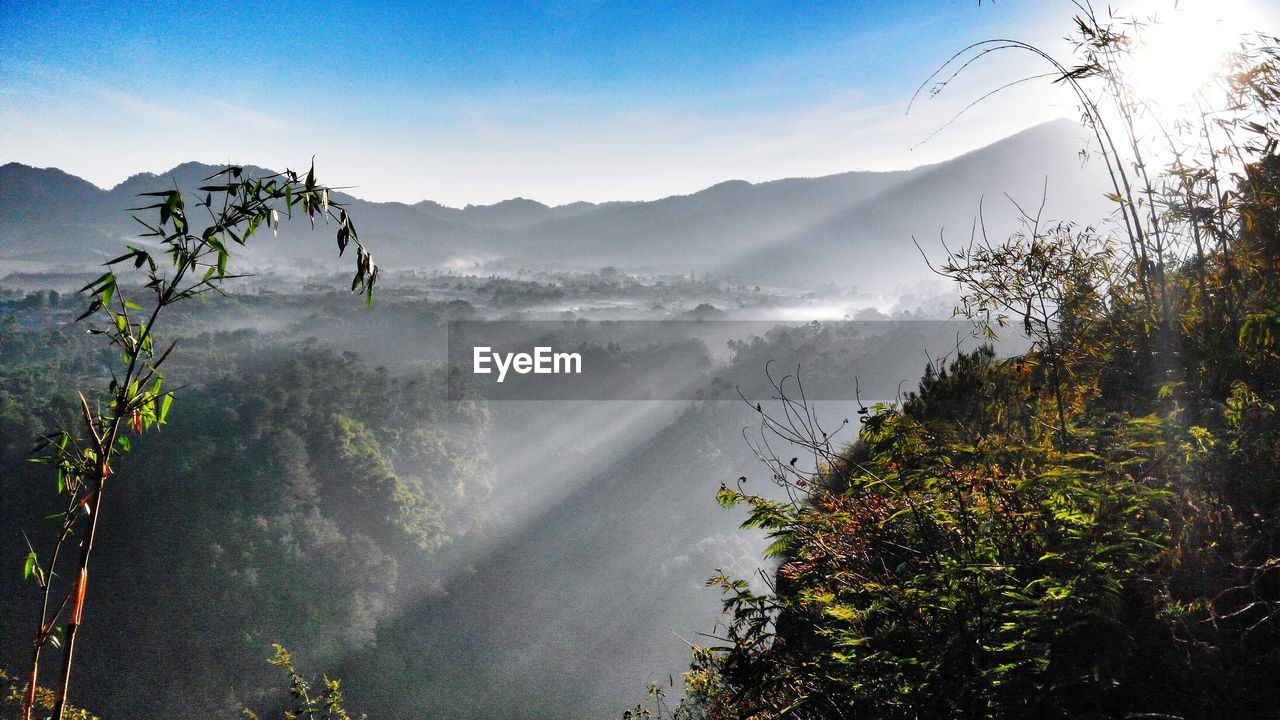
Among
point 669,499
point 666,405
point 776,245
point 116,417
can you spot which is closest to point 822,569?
point 116,417

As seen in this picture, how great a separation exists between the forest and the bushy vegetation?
2 cm

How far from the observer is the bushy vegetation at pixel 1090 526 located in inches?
80.8

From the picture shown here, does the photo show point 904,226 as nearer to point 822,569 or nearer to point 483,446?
point 483,446

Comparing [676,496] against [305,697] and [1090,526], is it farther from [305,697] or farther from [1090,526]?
[1090,526]

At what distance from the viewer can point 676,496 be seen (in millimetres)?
58125

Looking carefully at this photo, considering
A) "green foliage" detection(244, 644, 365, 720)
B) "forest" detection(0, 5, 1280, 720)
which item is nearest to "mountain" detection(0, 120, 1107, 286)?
"forest" detection(0, 5, 1280, 720)

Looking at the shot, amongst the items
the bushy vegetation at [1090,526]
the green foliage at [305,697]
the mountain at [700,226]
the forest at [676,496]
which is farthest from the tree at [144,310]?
the mountain at [700,226]

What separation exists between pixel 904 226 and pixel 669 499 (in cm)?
10881

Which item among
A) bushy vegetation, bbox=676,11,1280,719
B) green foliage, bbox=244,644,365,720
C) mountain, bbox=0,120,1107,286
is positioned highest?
mountain, bbox=0,120,1107,286

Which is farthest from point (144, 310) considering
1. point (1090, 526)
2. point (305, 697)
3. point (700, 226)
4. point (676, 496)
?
point (700, 226)

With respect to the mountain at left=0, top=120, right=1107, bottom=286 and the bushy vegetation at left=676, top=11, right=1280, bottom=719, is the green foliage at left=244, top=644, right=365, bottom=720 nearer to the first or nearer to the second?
the bushy vegetation at left=676, top=11, right=1280, bottom=719

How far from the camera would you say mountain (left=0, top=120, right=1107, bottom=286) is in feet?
359

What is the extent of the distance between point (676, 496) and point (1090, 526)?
57471 mm

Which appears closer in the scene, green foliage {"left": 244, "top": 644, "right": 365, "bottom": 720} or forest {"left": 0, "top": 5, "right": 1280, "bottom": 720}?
forest {"left": 0, "top": 5, "right": 1280, "bottom": 720}
